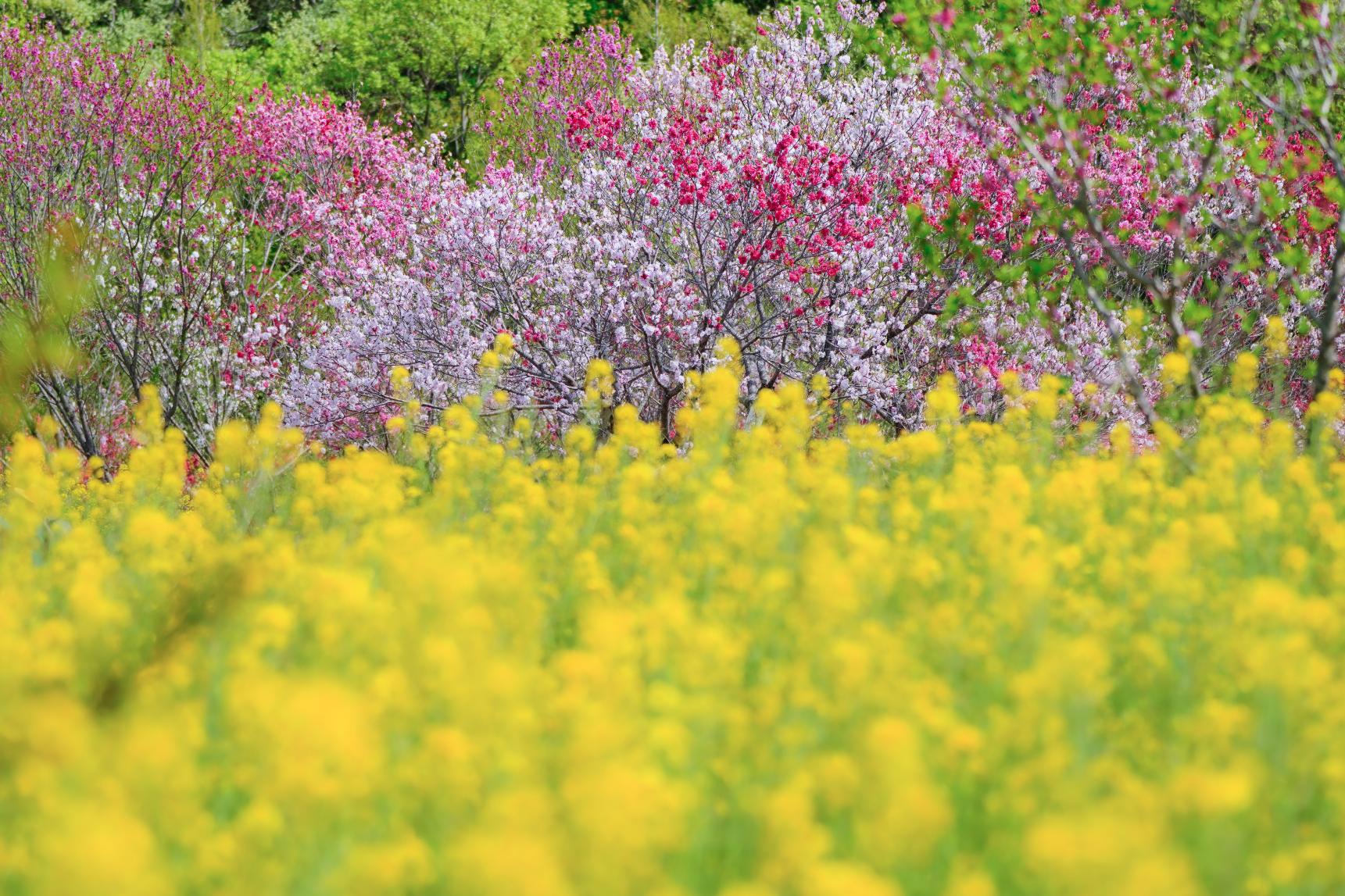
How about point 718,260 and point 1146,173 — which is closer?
point 718,260

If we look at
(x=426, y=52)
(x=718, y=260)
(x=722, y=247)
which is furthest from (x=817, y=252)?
(x=426, y=52)

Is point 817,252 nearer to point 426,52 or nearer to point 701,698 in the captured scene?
point 701,698

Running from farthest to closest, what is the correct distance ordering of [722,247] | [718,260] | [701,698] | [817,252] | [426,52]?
1. [426,52]
2. [718,260]
3. [722,247]
4. [817,252]
5. [701,698]

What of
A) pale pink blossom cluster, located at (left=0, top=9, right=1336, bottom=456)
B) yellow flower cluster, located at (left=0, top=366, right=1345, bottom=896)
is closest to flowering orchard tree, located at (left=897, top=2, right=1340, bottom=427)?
pale pink blossom cluster, located at (left=0, top=9, right=1336, bottom=456)

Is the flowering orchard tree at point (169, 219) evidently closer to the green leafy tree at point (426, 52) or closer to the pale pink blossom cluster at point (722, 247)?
the pale pink blossom cluster at point (722, 247)

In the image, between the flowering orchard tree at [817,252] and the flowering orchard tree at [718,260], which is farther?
the flowering orchard tree at [718,260]

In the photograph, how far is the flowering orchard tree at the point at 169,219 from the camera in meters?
10.9

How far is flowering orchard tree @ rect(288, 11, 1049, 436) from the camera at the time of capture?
9.31 m

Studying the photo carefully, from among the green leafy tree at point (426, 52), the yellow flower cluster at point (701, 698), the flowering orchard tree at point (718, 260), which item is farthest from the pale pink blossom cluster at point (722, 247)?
the green leafy tree at point (426, 52)

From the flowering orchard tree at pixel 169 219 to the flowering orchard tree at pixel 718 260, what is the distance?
79 centimetres

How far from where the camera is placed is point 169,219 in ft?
41.5

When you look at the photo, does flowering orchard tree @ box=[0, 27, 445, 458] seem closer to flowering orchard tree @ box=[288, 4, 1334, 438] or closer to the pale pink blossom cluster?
the pale pink blossom cluster

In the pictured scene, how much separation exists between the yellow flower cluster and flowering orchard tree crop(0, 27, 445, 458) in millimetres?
5877

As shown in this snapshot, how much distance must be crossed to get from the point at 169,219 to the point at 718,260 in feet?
19.3
